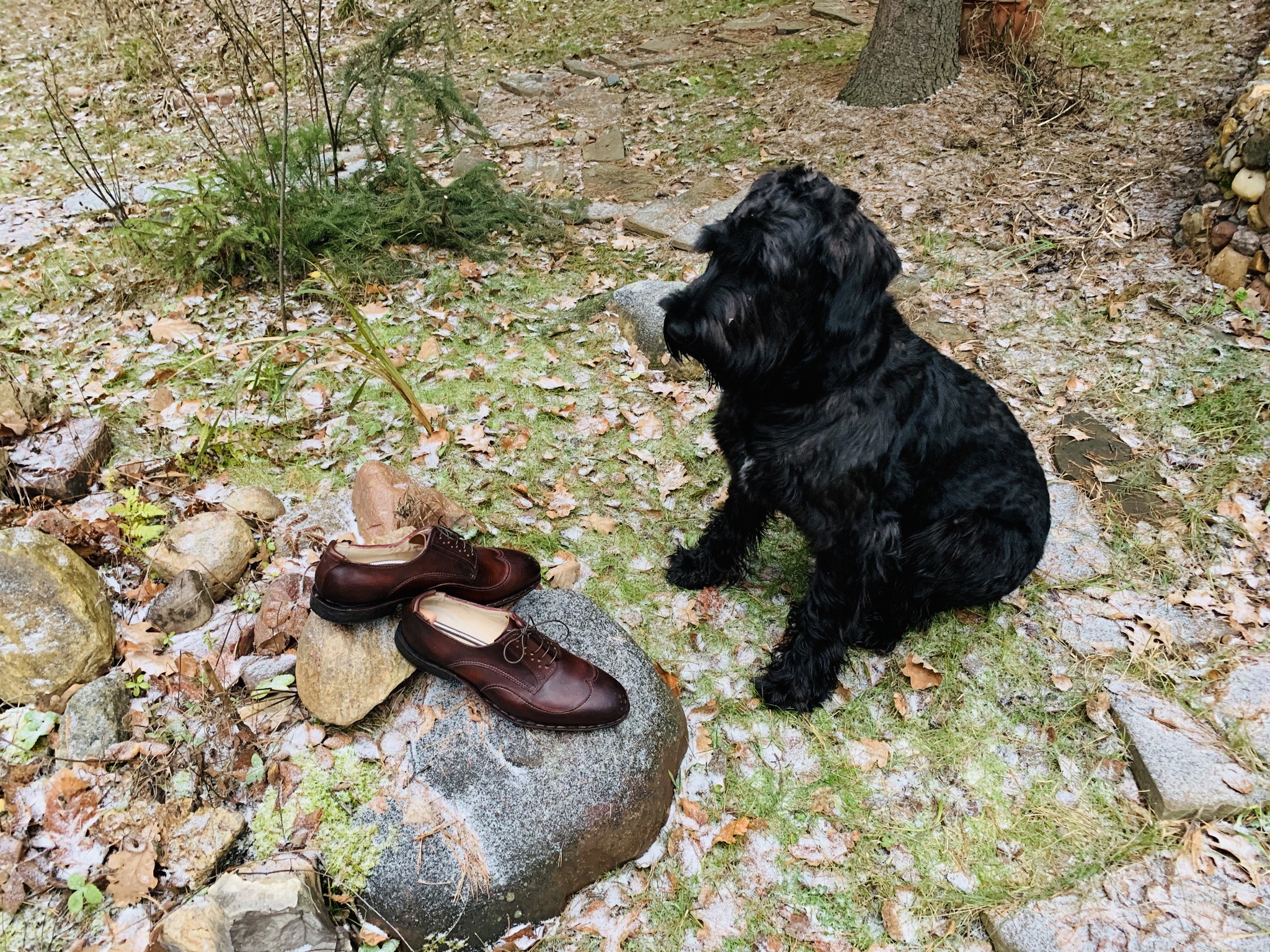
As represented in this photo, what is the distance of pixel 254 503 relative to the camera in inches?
140

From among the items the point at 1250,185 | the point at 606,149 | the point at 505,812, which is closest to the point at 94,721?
the point at 505,812

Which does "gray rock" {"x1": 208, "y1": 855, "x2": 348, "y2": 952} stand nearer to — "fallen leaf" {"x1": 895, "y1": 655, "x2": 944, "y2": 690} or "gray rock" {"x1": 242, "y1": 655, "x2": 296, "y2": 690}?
"gray rock" {"x1": 242, "y1": 655, "x2": 296, "y2": 690}

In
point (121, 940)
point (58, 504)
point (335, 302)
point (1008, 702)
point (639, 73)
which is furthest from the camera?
point (639, 73)

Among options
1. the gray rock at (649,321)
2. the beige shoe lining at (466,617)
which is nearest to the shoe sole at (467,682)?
the beige shoe lining at (466,617)

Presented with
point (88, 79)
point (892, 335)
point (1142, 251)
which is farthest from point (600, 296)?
point (88, 79)

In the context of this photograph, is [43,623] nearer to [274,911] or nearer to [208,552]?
[208,552]

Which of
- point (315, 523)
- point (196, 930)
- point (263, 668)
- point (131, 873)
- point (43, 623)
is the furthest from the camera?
point (315, 523)

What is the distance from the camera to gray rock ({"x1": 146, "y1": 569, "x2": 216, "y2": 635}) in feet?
9.89

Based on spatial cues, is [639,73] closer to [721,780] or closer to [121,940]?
[721,780]

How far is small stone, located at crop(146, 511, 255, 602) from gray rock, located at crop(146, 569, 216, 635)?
0.09 metres

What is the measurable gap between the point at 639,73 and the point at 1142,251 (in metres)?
5.72

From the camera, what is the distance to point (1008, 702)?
3107 millimetres

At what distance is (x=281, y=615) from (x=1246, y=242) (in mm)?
5908

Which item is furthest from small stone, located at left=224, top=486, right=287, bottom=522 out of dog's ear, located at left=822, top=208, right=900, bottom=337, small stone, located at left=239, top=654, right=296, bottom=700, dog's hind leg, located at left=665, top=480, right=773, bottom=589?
dog's ear, located at left=822, top=208, right=900, bottom=337
